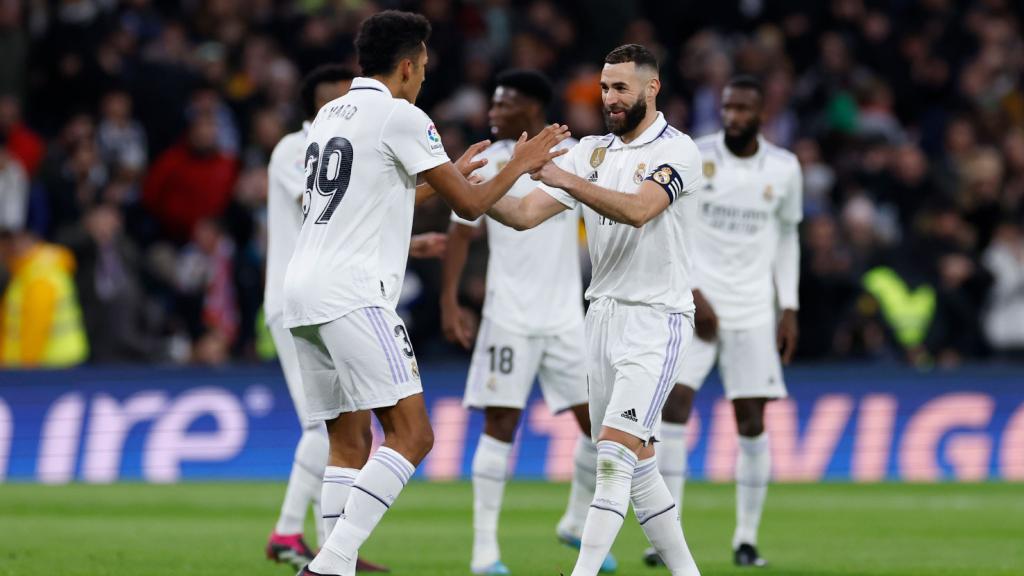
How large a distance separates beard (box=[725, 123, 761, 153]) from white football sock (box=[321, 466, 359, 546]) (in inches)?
151

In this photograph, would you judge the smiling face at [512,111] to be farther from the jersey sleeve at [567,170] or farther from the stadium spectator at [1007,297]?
the stadium spectator at [1007,297]

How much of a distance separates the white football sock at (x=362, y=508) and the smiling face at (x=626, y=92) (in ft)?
6.52

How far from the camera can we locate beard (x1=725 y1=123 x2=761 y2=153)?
10906 millimetres

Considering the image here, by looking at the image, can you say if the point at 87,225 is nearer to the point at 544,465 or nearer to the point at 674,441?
the point at 544,465

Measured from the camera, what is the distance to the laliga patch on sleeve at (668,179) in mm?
8086

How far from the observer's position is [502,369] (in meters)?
10.5

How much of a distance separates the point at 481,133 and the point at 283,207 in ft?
32.7

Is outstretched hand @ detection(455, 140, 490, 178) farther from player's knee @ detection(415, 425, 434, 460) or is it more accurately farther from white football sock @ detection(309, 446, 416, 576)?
white football sock @ detection(309, 446, 416, 576)

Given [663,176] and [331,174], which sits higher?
[663,176]

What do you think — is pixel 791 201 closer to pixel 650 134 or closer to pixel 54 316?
pixel 650 134

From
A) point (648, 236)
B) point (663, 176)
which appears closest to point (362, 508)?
point (648, 236)

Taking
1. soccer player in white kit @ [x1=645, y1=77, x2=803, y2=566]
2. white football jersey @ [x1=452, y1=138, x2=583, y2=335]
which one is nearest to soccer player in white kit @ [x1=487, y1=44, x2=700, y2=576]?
white football jersey @ [x1=452, y1=138, x2=583, y2=335]

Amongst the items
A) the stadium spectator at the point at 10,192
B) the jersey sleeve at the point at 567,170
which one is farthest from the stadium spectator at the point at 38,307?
the jersey sleeve at the point at 567,170


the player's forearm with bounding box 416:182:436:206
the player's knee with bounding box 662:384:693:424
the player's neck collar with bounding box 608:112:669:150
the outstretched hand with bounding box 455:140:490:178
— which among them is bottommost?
the player's knee with bounding box 662:384:693:424
